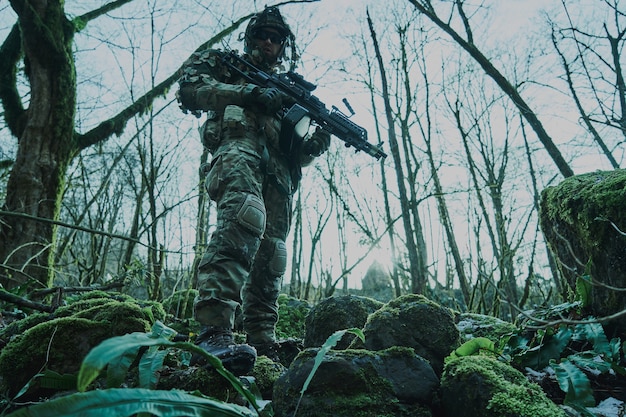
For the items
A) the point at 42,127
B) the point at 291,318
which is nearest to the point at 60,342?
the point at 291,318

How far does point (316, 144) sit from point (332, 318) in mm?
1380

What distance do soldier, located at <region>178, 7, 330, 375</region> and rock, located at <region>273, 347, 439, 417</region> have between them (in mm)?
408

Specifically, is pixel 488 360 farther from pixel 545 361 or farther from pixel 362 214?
pixel 362 214

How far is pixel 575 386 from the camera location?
5.00ft

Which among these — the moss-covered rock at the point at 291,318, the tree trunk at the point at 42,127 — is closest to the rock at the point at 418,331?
the moss-covered rock at the point at 291,318

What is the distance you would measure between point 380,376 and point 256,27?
9.41 ft

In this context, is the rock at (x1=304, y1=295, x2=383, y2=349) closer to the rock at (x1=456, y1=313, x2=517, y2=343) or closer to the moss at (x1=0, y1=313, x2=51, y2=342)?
the rock at (x1=456, y1=313, x2=517, y2=343)

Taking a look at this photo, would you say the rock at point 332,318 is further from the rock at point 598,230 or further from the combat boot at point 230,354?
the rock at point 598,230

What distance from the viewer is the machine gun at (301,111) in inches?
121

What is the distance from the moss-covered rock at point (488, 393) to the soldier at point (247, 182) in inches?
37.8

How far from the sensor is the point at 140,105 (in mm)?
7422

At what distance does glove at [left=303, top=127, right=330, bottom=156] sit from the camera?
10.5 ft

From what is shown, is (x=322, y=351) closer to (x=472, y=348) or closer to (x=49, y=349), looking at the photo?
(x=472, y=348)

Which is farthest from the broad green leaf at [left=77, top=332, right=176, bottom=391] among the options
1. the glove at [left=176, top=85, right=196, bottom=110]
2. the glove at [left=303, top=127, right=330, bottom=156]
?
the glove at [left=303, top=127, right=330, bottom=156]
